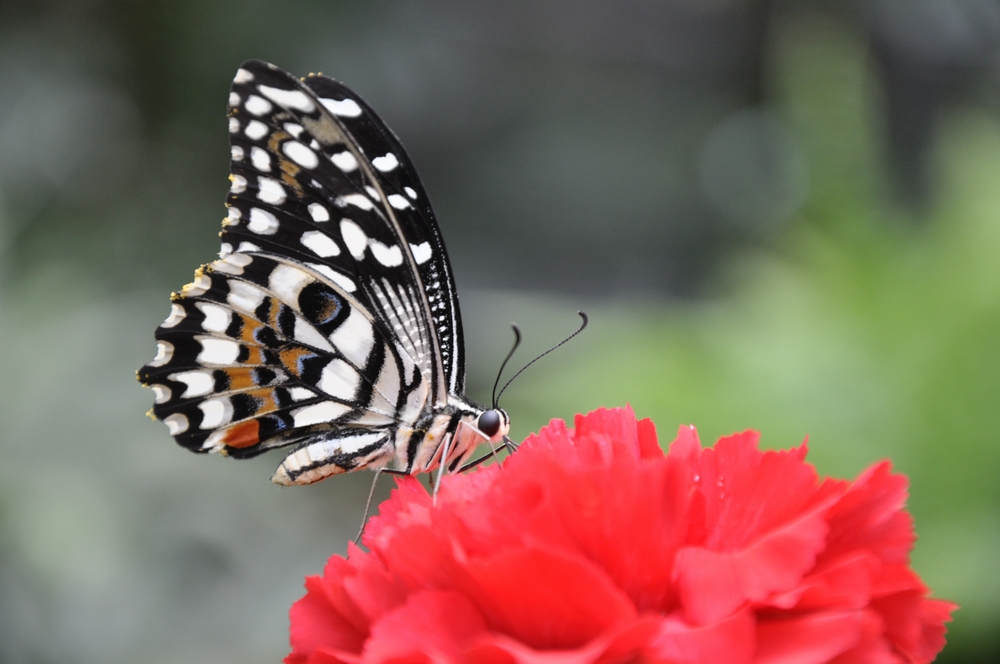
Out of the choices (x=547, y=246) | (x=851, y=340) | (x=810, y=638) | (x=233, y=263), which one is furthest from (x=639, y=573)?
(x=547, y=246)

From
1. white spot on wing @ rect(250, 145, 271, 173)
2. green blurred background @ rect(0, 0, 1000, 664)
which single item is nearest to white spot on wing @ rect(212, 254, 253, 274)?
white spot on wing @ rect(250, 145, 271, 173)

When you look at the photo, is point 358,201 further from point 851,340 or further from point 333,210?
point 851,340

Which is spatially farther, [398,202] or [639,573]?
[398,202]

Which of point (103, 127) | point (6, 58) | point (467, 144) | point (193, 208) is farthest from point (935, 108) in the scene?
point (6, 58)

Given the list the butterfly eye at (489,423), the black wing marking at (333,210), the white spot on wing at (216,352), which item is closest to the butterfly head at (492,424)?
the butterfly eye at (489,423)

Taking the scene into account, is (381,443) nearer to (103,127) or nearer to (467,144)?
(103,127)

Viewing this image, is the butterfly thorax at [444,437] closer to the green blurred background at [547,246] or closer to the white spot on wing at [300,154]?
the white spot on wing at [300,154]

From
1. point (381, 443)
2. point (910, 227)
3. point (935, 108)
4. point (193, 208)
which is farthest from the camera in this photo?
point (935, 108)
